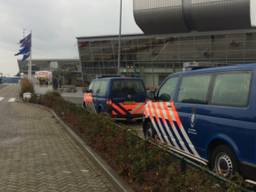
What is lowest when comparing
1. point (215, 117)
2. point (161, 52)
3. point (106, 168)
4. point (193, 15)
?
point (106, 168)

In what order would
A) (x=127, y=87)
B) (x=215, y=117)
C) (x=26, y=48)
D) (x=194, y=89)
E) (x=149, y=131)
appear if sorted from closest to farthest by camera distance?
(x=215, y=117) → (x=194, y=89) → (x=149, y=131) → (x=127, y=87) → (x=26, y=48)

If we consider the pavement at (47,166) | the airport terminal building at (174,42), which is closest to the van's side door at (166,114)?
the pavement at (47,166)

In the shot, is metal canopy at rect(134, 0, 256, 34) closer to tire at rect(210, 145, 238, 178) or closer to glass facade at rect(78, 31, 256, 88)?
glass facade at rect(78, 31, 256, 88)

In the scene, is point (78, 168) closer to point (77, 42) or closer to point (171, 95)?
point (171, 95)

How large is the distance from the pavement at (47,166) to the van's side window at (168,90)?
83.9 inches

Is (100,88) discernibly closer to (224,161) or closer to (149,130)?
(149,130)

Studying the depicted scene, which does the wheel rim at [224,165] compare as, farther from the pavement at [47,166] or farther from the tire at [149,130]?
the tire at [149,130]

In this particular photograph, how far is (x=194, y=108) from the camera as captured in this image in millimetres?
6578

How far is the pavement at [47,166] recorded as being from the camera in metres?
5.93

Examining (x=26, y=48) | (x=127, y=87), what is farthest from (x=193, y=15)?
(x=127, y=87)

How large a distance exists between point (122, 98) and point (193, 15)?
62299 mm

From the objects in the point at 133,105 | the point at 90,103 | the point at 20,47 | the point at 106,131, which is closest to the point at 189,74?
the point at 106,131

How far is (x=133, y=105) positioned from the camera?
14.0 meters

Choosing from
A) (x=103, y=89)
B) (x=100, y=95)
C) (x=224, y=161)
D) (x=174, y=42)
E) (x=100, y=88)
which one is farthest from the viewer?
(x=174, y=42)
